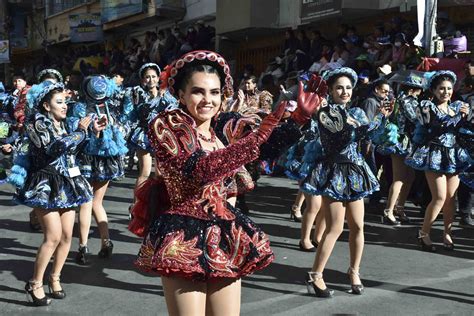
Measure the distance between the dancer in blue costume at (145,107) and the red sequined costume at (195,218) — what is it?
507cm

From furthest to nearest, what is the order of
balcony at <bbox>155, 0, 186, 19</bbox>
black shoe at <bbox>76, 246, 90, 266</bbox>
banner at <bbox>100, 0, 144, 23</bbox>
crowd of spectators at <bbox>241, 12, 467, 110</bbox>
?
banner at <bbox>100, 0, 144, 23</bbox>, balcony at <bbox>155, 0, 186, 19</bbox>, crowd of spectators at <bbox>241, 12, 467, 110</bbox>, black shoe at <bbox>76, 246, 90, 266</bbox>

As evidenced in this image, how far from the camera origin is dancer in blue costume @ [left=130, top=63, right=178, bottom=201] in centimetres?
853

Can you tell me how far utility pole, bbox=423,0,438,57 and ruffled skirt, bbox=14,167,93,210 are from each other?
6015 millimetres

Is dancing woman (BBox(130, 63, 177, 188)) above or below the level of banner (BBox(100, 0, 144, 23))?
below

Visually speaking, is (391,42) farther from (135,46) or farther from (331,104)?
(135,46)

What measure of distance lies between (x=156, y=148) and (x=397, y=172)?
20.4ft

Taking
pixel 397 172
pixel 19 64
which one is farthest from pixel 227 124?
pixel 19 64

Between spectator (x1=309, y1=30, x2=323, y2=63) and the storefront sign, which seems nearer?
spectator (x1=309, y1=30, x2=323, y2=63)

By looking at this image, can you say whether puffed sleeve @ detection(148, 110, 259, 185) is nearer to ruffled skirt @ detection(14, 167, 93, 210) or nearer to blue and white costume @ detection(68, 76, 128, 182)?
ruffled skirt @ detection(14, 167, 93, 210)

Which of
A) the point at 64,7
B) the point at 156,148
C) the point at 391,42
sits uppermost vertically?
the point at 64,7

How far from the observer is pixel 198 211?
343 cm

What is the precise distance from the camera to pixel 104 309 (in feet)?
17.9

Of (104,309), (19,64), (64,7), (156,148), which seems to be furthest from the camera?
(19,64)

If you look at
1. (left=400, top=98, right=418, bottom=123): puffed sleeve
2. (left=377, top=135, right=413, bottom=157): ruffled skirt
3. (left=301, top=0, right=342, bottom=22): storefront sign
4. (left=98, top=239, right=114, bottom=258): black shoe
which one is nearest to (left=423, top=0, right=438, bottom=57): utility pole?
(left=377, top=135, right=413, bottom=157): ruffled skirt
